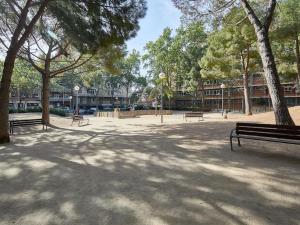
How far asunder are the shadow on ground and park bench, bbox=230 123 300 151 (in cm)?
41

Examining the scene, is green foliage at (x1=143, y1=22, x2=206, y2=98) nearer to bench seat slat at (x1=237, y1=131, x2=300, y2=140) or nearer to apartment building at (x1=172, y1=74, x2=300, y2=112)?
apartment building at (x1=172, y1=74, x2=300, y2=112)

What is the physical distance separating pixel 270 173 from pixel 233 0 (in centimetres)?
932

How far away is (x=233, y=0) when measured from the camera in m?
12.6

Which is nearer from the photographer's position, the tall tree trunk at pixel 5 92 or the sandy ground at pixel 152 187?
the sandy ground at pixel 152 187

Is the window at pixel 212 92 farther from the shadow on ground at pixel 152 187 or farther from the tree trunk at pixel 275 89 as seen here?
the shadow on ground at pixel 152 187

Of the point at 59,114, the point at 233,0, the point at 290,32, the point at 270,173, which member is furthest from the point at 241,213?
the point at 59,114

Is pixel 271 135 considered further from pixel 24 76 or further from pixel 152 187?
pixel 24 76

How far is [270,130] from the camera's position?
7414 mm

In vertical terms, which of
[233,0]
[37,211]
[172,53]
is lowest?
[37,211]

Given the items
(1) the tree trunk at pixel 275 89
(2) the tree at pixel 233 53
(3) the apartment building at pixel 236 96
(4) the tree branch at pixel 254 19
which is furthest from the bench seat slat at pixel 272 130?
(3) the apartment building at pixel 236 96

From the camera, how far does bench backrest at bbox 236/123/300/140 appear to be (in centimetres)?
681

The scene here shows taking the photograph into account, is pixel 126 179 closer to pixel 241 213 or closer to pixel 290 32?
pixel 241 213

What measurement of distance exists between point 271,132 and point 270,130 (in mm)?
55

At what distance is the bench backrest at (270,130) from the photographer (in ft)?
22.3
